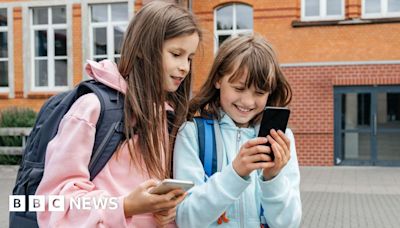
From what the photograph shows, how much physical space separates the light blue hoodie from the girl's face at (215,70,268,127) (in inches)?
1.9

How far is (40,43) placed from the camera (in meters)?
16.3

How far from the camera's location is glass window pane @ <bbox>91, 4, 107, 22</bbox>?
15.6m

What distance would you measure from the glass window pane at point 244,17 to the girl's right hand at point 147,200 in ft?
44.0

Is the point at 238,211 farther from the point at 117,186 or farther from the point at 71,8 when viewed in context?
the point at 71,8

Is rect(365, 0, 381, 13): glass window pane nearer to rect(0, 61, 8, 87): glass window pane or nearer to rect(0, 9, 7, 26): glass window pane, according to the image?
rect(0, 9, 7, 26): glass window pane

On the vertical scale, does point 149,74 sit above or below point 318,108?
above

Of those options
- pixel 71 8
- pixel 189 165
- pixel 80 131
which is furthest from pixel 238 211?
pixel 71 8

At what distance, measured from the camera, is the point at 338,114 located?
1373cm

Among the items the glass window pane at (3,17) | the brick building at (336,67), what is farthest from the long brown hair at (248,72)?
the glass window pane at (3,17)

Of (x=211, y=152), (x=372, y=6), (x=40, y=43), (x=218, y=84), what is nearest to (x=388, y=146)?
(x=372, y=6)

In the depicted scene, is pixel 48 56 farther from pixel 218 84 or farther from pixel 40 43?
pixel 218 84

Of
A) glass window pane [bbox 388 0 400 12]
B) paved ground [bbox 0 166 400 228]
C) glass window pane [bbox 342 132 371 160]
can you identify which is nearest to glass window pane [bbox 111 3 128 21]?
paved ground [bbox 0 166 400 228]

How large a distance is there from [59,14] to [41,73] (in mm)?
2021

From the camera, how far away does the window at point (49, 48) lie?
16.0 m
